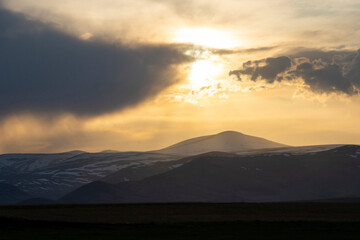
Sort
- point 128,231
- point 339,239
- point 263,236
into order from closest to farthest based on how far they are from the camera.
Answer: point 339,239 < point 263,236 < point 128,231

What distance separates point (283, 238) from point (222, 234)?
784 cm

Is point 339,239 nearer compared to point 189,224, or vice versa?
point 339,239

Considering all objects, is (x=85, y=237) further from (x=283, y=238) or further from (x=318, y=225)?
(x=318, y=225)

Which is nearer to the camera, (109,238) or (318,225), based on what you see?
(109,238)

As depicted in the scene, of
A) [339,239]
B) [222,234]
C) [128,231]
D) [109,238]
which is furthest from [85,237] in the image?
[339,239]

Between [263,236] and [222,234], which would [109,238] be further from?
[263,236]

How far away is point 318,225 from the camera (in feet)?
242

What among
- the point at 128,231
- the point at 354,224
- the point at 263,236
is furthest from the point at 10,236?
the point at 354,224

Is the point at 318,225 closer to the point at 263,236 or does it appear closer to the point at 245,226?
the point at 245,226

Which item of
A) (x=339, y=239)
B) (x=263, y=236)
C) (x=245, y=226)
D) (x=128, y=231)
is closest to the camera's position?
(x=339, y=239)

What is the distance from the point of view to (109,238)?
59.0m

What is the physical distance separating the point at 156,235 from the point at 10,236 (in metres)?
→ 16.4

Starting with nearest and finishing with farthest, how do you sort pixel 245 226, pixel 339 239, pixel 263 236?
1. pixel 339 239
2. pixel 263 236
3. pixel 245 226

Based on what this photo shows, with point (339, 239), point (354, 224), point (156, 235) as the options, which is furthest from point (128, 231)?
point (354, 224)
